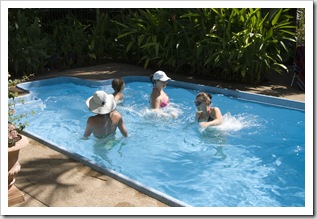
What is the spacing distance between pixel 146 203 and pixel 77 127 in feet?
14.1

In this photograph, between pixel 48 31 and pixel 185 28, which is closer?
pixel 185 28

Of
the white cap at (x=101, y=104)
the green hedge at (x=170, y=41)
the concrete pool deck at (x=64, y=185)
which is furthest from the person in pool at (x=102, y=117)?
the green hedge at (x=170, y=41)

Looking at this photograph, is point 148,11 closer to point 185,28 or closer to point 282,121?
point 185,28

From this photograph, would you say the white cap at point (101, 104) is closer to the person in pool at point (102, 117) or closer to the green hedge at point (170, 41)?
the person in pool at point (102, 117)

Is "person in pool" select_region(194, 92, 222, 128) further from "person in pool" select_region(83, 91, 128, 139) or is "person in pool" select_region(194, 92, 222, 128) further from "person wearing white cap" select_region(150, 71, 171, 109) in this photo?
"person in pool" select_region(83, 91, 128, 139)

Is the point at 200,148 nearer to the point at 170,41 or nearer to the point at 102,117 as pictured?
the point at 102,117

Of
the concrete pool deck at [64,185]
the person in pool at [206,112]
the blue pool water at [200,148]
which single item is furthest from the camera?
the person in pool at [206,112]

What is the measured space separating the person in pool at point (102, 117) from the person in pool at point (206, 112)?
4.55 ft

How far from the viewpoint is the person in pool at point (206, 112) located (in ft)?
23.8

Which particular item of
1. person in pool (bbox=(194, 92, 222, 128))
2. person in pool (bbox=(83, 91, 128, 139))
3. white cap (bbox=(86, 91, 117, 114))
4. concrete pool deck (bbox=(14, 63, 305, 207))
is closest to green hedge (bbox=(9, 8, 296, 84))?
person in pool (bbox=(194, 92, 222, 128))

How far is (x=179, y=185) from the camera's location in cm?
589

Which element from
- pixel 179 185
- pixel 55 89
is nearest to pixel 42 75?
pixel 55 89

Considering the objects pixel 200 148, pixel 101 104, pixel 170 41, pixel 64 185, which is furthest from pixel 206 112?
pixel 170 41

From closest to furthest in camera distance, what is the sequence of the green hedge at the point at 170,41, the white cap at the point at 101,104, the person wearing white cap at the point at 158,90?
the white cap at the point at 101,104, the person wearing white cap at the point at 158,90, the green hedge at the point at 170,41
